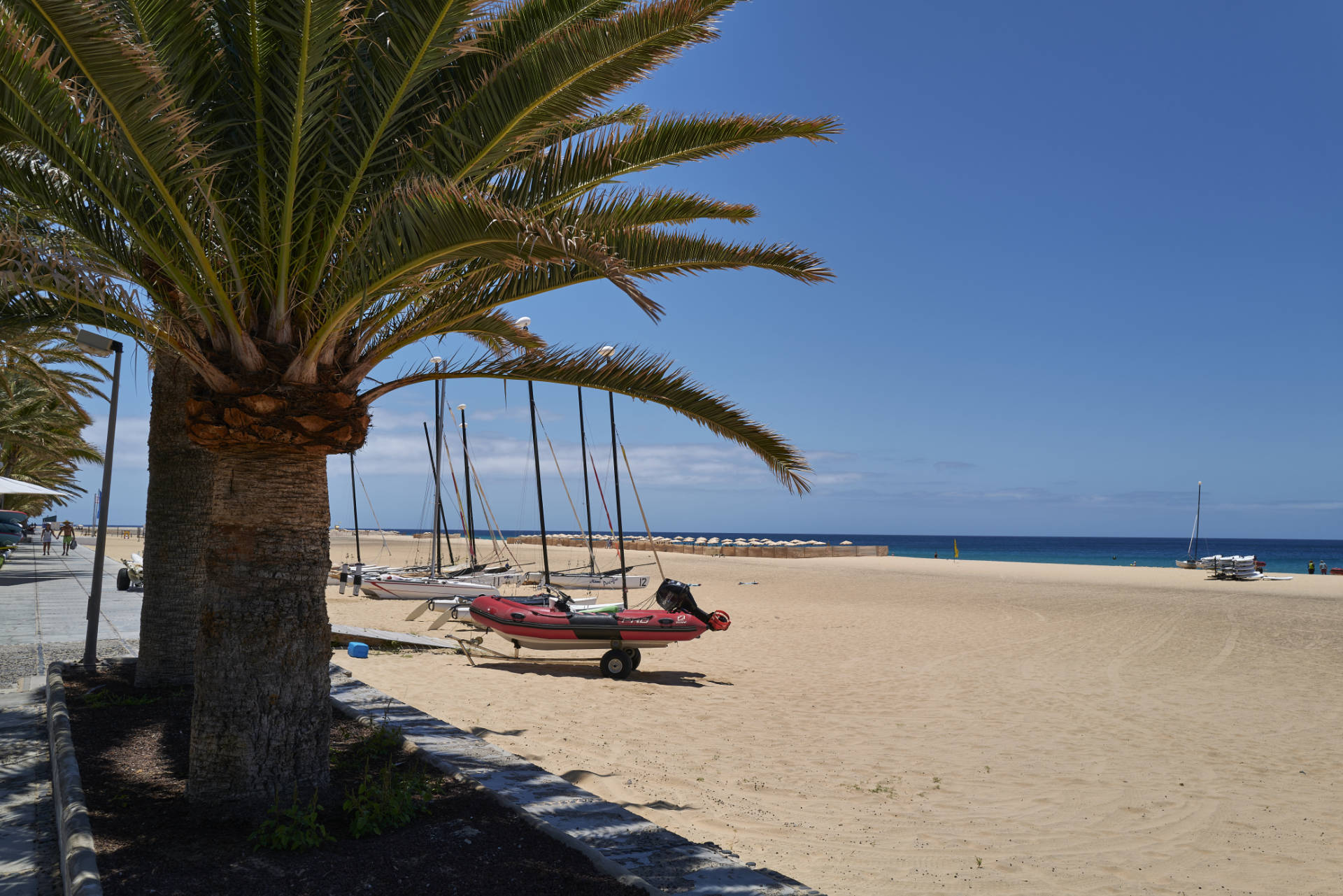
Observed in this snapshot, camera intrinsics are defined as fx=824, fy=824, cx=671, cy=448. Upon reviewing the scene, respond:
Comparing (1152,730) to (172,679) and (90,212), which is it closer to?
(172,679)

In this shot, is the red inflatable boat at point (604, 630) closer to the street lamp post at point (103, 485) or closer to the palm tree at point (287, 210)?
the street lamp post at point (103, 485)

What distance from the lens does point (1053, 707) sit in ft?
32.3

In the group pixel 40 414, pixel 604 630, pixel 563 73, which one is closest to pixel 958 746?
pixel 604 630

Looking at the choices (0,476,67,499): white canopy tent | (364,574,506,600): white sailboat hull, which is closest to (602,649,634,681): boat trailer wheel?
(364,574,506,600): white sailboat hull

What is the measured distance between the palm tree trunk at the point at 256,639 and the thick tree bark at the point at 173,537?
2.88m

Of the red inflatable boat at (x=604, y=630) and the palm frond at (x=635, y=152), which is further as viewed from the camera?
the red inflatable boat at (x=604, y=630)

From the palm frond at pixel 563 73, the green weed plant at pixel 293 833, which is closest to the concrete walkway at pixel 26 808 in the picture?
the green weed plant at pixel 293 833

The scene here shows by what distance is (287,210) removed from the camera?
13.0 ft

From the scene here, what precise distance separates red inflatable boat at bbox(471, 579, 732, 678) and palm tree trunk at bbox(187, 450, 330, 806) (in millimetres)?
6829

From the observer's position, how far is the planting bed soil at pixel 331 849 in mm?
3469

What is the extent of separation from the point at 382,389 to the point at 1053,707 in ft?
28.6

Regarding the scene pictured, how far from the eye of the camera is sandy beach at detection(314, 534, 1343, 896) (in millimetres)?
5125

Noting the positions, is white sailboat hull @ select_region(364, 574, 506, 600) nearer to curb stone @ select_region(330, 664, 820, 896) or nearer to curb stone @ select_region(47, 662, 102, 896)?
curb stone @ select_region(47, 662, 102, 896)

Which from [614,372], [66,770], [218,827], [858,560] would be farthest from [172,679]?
[858,560]
